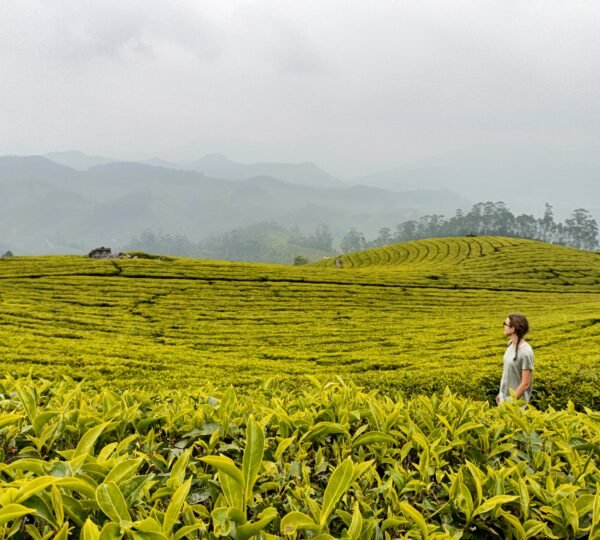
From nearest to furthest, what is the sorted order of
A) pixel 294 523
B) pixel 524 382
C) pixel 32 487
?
pixel 32 487
pixel 294 523
pixel 524 382

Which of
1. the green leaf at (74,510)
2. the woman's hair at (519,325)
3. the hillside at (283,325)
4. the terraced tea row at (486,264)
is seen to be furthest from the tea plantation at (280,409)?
the terraced tea row at (486,264)

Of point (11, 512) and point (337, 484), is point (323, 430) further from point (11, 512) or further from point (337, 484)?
point (11, 512)

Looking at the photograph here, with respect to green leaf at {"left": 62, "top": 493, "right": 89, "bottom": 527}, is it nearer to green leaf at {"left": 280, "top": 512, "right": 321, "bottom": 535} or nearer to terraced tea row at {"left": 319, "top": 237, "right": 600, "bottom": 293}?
green leaf at {"left": 280, "top": 512, "right": 321, "bottom": 535}

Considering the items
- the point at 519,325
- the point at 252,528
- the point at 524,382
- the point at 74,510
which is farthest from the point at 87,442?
the point at 519,325

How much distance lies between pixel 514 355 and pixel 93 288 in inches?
827

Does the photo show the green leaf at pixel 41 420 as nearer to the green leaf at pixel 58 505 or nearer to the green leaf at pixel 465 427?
the green leaf at pixel 58 505

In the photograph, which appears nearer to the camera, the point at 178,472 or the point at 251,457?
the point at 251,457

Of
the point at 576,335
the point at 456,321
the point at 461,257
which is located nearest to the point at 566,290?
the point at 461,257

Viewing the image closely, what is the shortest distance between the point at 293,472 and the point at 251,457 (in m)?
0.54

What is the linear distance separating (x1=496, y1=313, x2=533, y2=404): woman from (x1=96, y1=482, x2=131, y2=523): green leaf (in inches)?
234

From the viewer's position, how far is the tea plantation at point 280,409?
1.55m

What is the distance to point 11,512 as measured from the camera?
1.16 meters

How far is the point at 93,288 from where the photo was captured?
21.2m

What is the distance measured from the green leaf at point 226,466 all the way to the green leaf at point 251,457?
0.17ft
